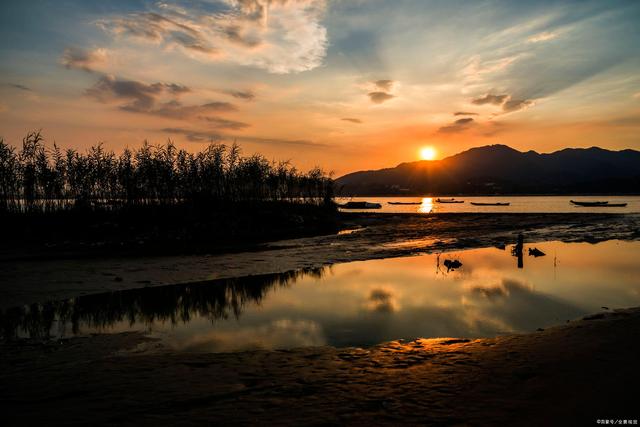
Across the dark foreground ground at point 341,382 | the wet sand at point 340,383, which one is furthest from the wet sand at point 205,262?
the wet sand at point 340,383

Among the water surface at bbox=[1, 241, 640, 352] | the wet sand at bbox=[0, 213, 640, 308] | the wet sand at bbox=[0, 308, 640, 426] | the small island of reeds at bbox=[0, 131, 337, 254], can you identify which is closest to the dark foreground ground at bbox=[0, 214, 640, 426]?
the wet sand at bbox=[0, 308, 640, 426]

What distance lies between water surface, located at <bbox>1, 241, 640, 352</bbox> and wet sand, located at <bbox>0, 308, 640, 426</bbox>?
1.32 m

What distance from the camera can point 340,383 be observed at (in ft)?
23.9

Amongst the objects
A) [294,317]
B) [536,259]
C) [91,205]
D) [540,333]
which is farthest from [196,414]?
[91,205]

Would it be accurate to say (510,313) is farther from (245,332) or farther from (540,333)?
(245,332)

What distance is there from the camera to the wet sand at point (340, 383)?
602 cm

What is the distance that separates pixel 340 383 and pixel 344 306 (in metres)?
6.82

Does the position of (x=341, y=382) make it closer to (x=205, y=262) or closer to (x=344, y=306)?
(x=344, y=306)

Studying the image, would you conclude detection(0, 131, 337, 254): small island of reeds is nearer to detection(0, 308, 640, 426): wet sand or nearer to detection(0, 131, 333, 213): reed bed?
detection(0, 131, 333, 213): reed bed

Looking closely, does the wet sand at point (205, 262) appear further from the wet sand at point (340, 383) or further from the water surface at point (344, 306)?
the wet sand at point (340, 383)

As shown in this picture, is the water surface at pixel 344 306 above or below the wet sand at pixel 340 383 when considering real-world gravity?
below

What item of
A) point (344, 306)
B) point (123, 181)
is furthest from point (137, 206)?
point (344, 306)

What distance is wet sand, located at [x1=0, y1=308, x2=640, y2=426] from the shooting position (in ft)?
19.7

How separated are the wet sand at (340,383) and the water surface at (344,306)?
51.8 inches
